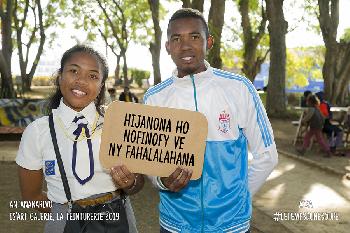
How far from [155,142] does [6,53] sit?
2339 centimetres

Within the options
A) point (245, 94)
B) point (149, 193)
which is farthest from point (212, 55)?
point (245, 94)

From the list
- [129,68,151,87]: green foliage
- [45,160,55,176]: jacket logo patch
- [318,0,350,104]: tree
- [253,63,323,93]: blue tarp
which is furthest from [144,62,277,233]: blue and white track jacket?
[129,68,151,87]: green foliage

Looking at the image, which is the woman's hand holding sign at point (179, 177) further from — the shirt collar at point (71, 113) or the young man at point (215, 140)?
the shirt collar at point (71, 113)

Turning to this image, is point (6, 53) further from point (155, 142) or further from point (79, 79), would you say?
point (155, 142)

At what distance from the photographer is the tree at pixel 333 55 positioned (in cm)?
2359

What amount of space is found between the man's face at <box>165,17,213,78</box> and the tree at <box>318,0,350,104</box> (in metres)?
22.6

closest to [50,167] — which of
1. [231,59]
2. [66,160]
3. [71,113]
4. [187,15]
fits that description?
[66,160]

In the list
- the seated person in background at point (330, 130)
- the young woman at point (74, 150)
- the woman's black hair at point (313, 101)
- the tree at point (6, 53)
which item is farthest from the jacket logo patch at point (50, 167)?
the tree at point (6, 53)

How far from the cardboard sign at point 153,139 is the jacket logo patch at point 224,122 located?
0.87ft

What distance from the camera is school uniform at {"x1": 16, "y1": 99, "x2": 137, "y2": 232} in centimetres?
244

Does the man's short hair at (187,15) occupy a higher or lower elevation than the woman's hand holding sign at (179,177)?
higher

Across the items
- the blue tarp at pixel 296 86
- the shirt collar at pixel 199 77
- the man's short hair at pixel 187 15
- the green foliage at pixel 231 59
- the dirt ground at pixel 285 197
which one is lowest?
the blue tarp at pixel 296 86

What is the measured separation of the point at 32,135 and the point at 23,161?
0.50 ft

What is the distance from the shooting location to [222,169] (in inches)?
102
